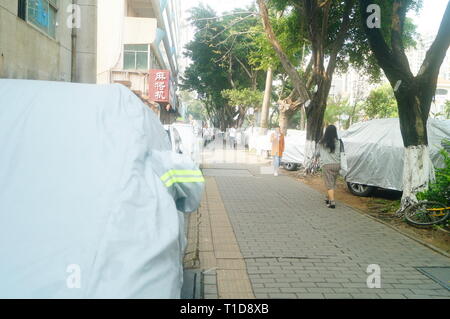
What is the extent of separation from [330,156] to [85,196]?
7.00 metres

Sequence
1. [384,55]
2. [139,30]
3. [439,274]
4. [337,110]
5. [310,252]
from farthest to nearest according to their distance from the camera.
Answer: [337,110], [139,30], [384,55], [310,252], [439,274]

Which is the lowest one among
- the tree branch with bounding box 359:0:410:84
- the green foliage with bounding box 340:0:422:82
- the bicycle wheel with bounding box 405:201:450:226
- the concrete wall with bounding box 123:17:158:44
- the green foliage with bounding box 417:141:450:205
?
the bicycle wheel with bounding box 405:201:450:226

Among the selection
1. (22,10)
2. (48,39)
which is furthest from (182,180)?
(48,39)

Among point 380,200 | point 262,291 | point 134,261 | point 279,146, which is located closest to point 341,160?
point 380,200

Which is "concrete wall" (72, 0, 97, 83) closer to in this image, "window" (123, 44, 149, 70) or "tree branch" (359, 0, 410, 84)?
"tree branch" (359, 0, 410, 84)

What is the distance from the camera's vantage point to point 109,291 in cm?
194

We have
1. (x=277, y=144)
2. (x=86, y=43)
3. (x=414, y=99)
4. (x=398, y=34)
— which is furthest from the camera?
(x=277, y=144)

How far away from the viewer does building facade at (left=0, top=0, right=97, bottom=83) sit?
7867mm

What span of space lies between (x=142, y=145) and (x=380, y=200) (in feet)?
27.7

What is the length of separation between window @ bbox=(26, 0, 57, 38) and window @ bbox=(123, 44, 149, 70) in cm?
1510

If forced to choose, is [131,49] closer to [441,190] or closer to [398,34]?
[398,34]

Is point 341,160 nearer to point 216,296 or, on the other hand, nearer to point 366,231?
point 366,231

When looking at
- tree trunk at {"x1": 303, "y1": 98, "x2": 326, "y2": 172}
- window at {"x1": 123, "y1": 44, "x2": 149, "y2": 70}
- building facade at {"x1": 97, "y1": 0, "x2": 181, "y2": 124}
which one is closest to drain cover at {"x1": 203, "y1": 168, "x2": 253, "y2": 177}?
tree trunk at {"x1": 303, "y1": 98, "x2": 326, "y2": 172}

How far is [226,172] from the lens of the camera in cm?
Answer: 1541
